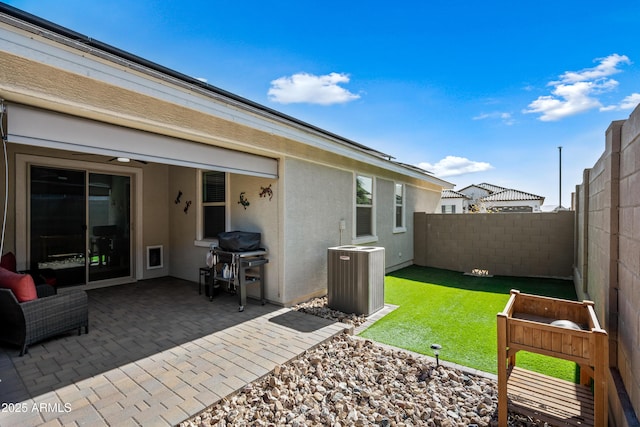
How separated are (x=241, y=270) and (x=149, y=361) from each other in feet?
6.87

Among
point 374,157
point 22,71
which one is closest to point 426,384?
point 22,71

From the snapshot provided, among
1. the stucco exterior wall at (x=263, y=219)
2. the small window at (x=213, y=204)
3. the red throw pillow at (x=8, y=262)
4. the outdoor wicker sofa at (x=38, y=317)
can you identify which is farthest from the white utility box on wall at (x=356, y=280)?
the red throw pillow at (x=8, y=262)

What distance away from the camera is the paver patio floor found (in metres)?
2.69

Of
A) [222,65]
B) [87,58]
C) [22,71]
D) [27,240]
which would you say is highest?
[222,65]

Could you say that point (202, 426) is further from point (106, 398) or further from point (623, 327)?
point (623, 327)

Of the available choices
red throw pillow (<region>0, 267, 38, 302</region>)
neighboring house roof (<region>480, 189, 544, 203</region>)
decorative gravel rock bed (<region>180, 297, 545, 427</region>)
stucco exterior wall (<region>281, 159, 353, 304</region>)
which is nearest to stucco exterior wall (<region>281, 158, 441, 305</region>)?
stucco exterior wall (<region>281, 159, 353, 304</region>)

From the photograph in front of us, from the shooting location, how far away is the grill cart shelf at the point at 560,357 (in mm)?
2174

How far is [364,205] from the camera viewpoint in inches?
336

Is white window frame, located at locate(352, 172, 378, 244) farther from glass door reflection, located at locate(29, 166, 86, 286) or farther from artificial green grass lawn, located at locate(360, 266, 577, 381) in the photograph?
glass door reflection, located at locate(29, 166, 86, 286)

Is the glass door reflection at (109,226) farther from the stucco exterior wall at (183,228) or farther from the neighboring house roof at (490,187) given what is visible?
the neighboring house roof at (490,187)

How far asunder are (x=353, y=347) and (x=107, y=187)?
6.98 metres

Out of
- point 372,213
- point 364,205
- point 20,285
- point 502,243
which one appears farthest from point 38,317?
point 502,243

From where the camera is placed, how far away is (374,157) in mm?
7938

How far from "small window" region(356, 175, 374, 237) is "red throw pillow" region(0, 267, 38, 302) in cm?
657
